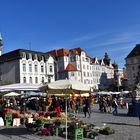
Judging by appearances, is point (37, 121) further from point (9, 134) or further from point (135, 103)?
point (135, 103)

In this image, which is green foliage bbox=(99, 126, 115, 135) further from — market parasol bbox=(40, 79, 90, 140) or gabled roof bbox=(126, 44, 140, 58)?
gabled roof bbox=(126, 44, 140, 58)

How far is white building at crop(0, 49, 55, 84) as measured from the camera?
84312 millimetres

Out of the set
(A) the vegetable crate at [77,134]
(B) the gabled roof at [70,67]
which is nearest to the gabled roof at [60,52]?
(B) the gabled roof at [70,67]

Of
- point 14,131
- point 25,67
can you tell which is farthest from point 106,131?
point 25,67

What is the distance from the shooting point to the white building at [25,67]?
277 ft

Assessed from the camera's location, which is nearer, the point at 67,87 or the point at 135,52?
the point at 67,87

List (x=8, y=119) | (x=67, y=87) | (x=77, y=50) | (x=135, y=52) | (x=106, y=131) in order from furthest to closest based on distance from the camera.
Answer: (x=135, y=52) < (x=77, y=50) < (x=8, y=119) < (x=106, y=131) < (x=67, y=87)

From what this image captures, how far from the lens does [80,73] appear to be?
Answer: 107 metres

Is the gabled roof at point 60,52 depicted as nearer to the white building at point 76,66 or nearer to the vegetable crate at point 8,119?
the white building at point 76,66

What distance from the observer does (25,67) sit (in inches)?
3376

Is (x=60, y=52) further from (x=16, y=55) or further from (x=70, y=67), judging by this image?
(x=16, y=55)

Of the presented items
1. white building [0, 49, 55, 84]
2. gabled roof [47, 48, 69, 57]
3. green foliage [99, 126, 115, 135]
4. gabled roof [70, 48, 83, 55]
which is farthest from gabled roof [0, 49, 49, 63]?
green foliage [99, 126, 115, 135]

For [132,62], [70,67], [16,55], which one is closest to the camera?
[16,55]

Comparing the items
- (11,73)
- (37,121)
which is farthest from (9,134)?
(11,73)
